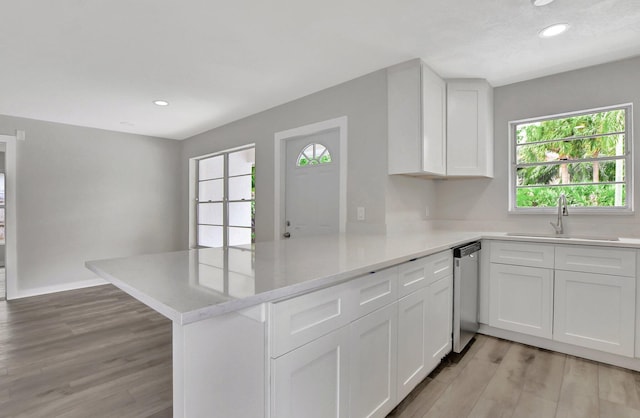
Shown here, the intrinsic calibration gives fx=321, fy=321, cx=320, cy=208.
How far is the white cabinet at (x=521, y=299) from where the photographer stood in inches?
98.1

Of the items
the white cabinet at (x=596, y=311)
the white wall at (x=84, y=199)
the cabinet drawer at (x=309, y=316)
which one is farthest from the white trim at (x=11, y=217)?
the white cabinet at (x=596, y=311)

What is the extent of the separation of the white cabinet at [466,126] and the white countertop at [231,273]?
1538 millimetres

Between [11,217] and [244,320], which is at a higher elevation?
[11,217]

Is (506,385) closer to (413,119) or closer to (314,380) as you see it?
(314,380)

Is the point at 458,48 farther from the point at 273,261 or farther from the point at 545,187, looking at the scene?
the point at 273,261

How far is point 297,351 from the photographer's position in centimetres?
112

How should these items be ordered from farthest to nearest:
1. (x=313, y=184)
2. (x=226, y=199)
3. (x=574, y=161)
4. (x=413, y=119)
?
(x=226, y=199) < (x=313, y=184) < (x=574, y=161) < (x=413, y=119)

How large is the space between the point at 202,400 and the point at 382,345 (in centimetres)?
85

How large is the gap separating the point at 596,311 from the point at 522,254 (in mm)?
586

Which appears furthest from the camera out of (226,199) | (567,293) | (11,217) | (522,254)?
(226,199)

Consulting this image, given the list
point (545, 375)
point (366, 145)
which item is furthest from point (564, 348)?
point (366, 145)

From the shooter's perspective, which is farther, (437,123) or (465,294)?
(437,123)

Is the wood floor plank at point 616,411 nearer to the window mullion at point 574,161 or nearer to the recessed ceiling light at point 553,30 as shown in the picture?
the window mullion at point 574,161

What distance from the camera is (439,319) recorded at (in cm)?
210
